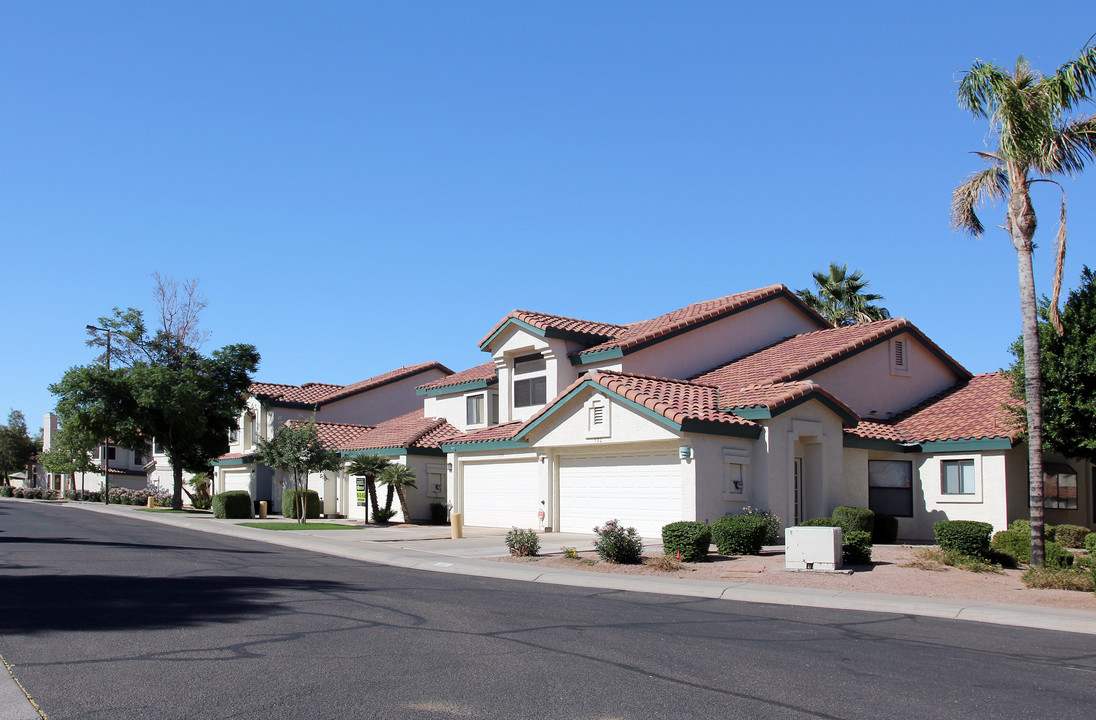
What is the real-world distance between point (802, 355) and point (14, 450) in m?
88.1

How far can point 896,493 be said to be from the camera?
26672 millimetres

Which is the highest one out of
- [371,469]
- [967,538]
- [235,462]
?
[371,469]

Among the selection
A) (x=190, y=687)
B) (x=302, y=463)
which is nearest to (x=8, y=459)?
(x=302, y=463)

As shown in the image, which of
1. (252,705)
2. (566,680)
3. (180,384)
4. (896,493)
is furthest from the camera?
(180,384)

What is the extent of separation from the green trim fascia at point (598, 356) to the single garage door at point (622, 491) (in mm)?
3844

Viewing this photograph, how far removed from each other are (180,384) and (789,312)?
89.6ft

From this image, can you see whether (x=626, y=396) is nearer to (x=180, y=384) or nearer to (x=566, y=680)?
(x=566, y=680)

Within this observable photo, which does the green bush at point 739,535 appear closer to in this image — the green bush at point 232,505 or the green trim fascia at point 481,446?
the green trim fascia at point 481,446

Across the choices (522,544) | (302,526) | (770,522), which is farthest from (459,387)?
(770,522)

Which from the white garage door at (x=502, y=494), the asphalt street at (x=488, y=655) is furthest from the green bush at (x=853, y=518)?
the white garage door at (x=502, y=494)

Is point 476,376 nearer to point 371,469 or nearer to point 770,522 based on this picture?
point 371,469

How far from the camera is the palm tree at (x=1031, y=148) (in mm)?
17016

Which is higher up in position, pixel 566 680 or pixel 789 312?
pixel 789 312

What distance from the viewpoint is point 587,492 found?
26.8 meters
